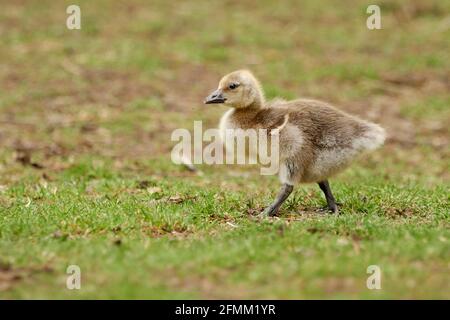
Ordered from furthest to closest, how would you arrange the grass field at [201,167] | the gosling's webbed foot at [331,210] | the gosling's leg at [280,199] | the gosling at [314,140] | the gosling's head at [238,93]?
the gosling's head at [238,93] → the gosling's webbed foot at [331,210] → the gosling's leg at [280,199] → the gosling at [314,140] → the grass field at [201,167]

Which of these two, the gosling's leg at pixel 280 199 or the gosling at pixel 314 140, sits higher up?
the gosling at pixel 314 140

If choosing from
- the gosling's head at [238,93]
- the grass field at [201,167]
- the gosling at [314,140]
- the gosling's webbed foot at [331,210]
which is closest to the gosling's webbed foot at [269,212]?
the gosling at [314,140]

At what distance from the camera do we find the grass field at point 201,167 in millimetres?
6918

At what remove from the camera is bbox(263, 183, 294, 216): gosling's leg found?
8.70 m

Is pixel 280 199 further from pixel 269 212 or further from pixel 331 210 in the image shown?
pixel 331 210

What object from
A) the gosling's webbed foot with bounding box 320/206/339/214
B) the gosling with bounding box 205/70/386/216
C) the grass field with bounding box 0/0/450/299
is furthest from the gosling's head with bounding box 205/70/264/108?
the gosling's webbed foot with bounding box 320/206/339/214

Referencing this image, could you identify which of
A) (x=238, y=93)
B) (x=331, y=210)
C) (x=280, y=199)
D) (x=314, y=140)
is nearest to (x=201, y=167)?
(x=238, y=93)

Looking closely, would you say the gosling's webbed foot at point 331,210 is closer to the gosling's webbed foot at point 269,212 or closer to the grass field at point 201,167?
the grass field at point 201,167

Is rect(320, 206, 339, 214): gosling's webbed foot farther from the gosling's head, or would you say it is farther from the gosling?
the gosling's head

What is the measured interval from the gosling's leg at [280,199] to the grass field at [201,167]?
0.31 meters

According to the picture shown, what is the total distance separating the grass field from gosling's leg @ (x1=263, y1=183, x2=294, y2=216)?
313 mm

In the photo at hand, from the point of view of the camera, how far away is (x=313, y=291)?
645cm

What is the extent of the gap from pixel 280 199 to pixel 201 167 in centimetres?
499

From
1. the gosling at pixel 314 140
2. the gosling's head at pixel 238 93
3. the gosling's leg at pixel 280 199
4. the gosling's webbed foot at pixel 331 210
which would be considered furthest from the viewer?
the gosling's head at pixel 238 93
